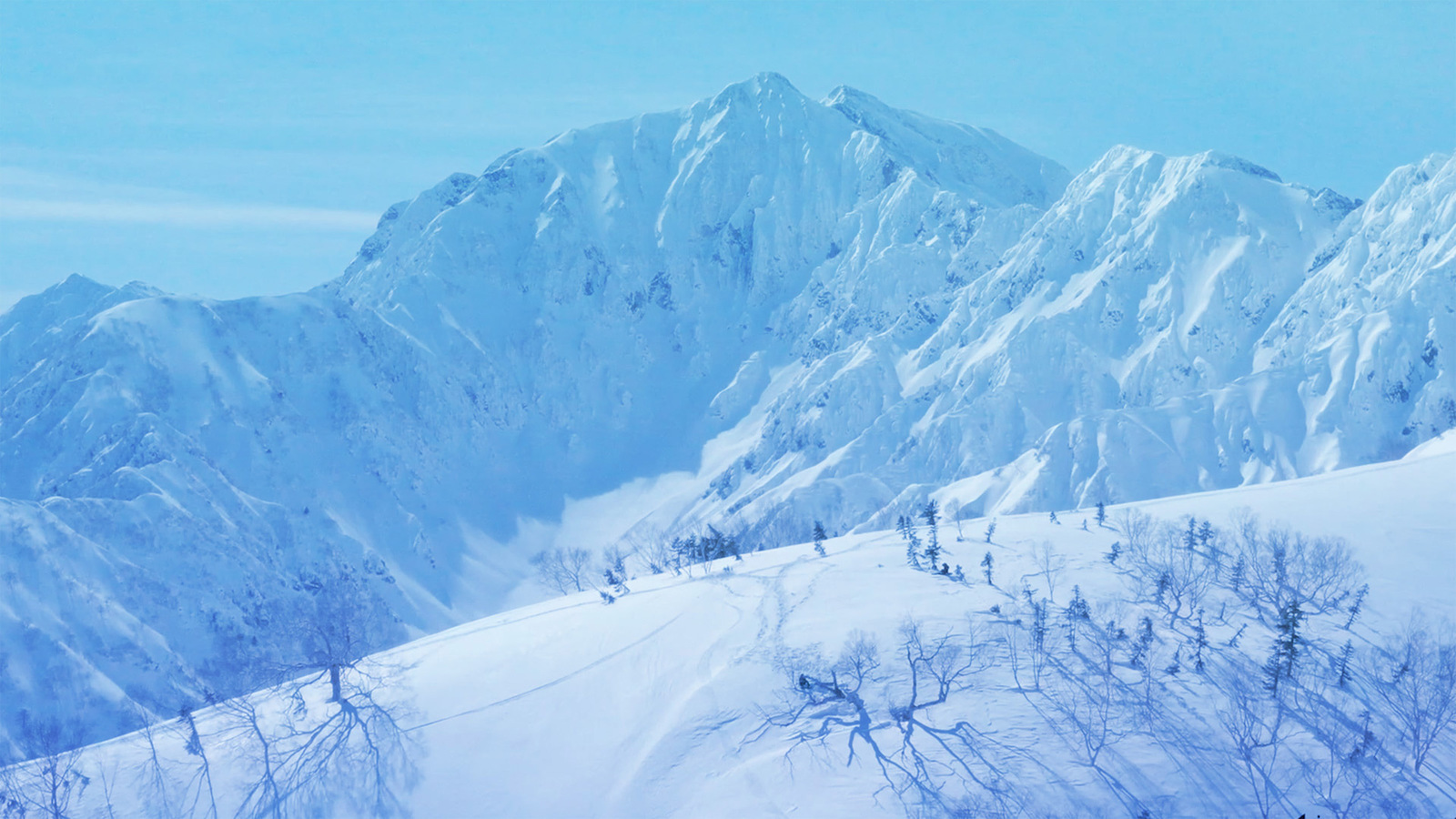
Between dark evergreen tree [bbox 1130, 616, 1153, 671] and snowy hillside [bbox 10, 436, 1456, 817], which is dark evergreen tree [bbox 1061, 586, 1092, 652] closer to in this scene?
snowy hillside [bbox 10, 436, 1456, 817]

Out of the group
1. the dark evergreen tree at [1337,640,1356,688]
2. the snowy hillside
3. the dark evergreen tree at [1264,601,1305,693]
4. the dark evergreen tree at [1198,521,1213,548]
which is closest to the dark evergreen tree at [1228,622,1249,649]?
the snowy hillside

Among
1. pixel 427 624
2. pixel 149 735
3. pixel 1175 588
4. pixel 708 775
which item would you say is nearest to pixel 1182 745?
pixel 1175 588

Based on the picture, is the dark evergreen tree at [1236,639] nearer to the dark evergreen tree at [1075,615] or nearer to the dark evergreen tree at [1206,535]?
the dark evergreen tree at [1075,615]

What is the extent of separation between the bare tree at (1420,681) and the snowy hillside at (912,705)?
17 cm

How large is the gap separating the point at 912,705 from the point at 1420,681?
22.0 metres

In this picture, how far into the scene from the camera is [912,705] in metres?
49.9

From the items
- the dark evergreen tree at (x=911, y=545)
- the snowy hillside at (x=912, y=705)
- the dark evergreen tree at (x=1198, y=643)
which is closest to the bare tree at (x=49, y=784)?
the snowy hillside at (x=912, y=705)

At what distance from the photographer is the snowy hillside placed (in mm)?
45344

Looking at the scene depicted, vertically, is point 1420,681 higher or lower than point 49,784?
lower

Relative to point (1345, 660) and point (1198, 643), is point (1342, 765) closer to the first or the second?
point (1345, 660)

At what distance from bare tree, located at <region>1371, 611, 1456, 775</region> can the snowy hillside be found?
17cm

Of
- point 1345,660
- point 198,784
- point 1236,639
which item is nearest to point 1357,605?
point 1345,660

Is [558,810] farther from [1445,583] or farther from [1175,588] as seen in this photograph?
[1445,583]

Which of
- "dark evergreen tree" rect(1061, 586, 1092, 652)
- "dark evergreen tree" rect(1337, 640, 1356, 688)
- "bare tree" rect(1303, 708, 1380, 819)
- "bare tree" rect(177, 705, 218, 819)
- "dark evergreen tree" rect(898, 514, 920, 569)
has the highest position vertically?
"dark evergreen tree" rect(898, 514, 920, 569)
